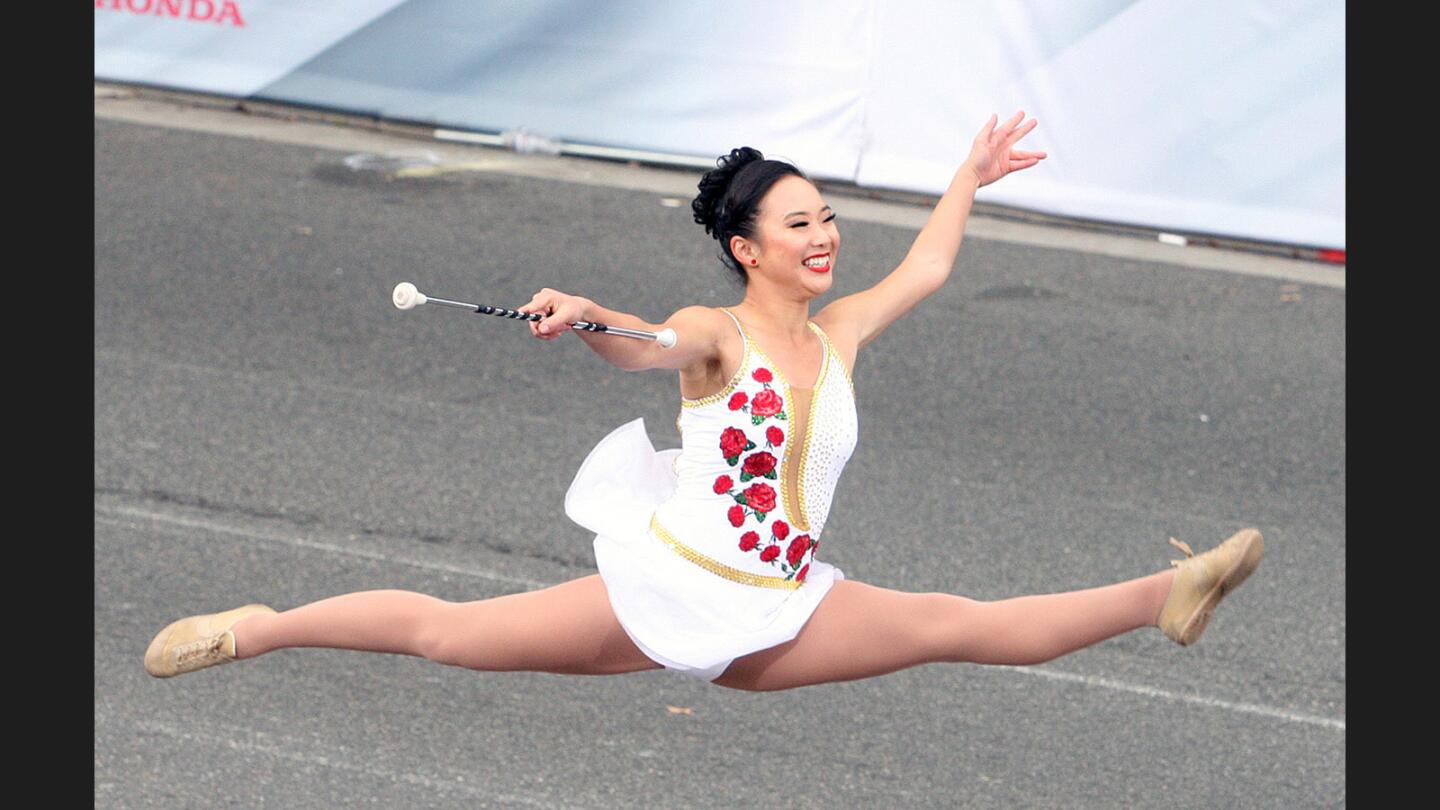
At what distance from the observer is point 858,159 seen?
1109cm

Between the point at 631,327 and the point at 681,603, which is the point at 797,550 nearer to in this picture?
the point at 681,603

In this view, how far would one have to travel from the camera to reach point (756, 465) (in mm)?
4223

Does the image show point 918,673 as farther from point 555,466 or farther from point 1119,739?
point 555,466

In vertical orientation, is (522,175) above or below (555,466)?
above

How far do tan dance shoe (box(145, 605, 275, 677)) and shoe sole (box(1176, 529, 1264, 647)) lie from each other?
229 centimetres

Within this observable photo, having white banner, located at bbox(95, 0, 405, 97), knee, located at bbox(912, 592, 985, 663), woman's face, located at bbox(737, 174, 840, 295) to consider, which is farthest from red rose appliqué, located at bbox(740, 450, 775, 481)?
white banner, located at bbox(95, 0, 405, 97)

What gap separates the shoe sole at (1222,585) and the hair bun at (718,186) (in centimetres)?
146

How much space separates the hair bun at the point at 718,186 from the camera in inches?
170

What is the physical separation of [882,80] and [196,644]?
272 inches

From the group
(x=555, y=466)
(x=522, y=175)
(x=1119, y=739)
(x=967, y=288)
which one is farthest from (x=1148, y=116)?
(x=1119, y=739)

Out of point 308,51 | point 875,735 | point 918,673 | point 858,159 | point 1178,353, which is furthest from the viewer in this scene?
Answer: point 308,51

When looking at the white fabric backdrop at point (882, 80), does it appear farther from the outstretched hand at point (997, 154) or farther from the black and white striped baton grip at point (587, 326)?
the black and white striped baton grip at point (587, 326)

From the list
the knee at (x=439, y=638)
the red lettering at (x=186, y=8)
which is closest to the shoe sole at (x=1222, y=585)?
the knee at (x=439, y=638)

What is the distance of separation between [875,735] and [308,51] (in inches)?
305
